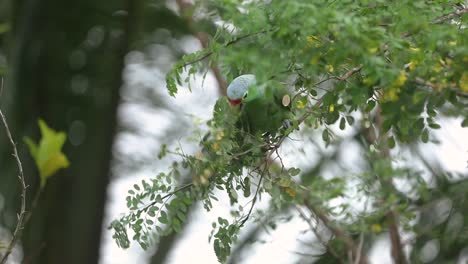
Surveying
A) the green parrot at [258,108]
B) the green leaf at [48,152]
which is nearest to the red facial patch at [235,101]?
the green parrot at [258,108]

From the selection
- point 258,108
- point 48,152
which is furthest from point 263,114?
point 48,152

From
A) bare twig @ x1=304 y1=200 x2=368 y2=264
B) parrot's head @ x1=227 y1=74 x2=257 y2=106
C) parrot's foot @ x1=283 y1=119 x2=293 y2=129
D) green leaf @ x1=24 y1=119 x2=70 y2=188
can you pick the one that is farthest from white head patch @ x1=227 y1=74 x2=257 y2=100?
bare twig @ x1=304 y1=200 x2=368 y2=264

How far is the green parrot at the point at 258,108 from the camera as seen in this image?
1.36 meters

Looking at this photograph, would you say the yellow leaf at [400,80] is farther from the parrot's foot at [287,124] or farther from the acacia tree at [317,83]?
the parrot's foot at [287,124]

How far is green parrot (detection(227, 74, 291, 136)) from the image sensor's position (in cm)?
136

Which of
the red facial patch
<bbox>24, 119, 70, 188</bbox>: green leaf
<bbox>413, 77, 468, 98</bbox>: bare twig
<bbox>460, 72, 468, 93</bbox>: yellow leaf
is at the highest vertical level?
<bbox>24, 119, 70, 188</bbox>: green leaf

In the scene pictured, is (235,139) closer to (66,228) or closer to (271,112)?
(271,112)

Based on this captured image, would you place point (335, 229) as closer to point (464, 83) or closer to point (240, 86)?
point (240, 86)

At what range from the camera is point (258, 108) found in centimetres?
138

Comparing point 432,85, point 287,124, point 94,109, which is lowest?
point 94,109

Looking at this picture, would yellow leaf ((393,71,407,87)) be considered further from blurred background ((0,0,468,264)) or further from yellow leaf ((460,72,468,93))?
blurred background ((0,0,468,264))

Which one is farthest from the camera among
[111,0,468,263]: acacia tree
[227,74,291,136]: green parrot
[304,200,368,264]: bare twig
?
[304,200,368,264]: bare twig

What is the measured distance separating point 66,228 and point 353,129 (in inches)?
52.5

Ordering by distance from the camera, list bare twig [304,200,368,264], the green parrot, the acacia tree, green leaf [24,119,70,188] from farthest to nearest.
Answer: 1. bare twig [304,200,368,264]
2. the green parrot
3. the acacia tree
4. green leaf [24,119,70,188]
